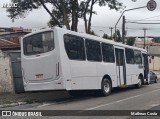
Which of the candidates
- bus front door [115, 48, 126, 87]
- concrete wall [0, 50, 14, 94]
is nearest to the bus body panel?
concrete wall [0, 50, 14, 94]

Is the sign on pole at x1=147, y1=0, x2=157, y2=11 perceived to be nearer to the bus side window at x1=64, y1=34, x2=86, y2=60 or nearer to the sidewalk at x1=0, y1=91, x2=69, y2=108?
the sidewalk at x1=0, y1=91, x2=69, y2=108

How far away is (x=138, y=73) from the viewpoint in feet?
83.1

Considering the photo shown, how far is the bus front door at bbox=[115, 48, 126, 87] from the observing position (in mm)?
21234

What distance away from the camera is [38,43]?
16.2 meters

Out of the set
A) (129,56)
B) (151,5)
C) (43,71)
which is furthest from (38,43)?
(151,5)

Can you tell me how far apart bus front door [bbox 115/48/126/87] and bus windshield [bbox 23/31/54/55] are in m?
6.26

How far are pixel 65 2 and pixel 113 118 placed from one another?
21.0 meters

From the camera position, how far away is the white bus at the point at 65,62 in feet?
50.9

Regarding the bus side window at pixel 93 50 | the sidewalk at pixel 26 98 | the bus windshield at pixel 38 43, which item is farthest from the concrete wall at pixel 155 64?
the bus windshield at pixel 38 43

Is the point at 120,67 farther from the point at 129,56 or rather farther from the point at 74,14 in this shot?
the point at 74,14

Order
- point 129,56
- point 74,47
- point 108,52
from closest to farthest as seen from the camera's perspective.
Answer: point 74,47, point 108,52, point 129,56

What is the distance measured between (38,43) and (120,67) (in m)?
6.92

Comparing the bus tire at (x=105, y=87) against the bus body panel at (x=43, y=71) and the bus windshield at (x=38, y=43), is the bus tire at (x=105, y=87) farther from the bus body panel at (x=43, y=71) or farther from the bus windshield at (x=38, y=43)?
the bus windshield at (x=38, y=43)

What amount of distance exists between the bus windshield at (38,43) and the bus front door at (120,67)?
6258 mm
